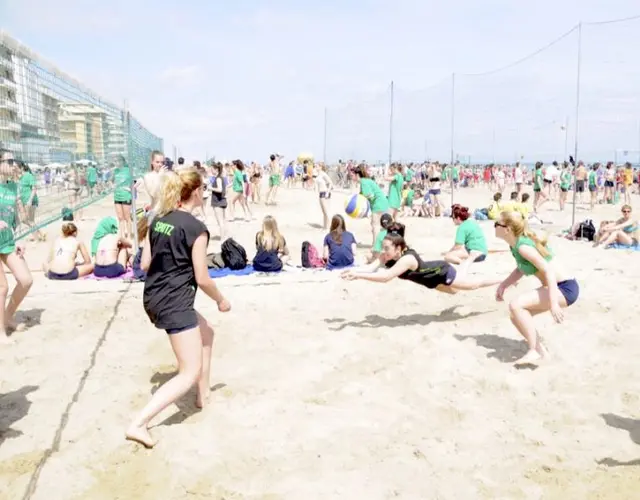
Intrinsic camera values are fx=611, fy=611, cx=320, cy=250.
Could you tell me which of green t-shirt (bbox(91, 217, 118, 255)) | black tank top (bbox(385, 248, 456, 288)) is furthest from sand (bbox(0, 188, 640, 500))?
green t-shirt (bbox(91, 217, 118, 255))

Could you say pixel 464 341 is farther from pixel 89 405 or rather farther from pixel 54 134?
pixel 54 134

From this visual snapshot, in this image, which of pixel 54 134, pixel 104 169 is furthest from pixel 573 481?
pixel 104 169

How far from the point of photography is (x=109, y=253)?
762 centimetres

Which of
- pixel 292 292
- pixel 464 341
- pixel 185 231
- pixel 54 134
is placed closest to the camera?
pixel 185 231

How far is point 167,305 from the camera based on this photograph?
320 centimetres

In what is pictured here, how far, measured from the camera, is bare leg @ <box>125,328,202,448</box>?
3221mm

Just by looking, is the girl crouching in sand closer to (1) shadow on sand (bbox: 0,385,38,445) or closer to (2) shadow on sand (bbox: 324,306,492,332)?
(1) shadow on sand (bbox: 0,385,38,445)

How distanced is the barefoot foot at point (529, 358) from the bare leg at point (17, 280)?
3.91 m

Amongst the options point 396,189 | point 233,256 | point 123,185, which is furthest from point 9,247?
point 396,189

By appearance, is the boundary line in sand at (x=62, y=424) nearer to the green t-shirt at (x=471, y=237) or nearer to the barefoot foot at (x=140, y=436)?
the barefoot foot at (x=140, y=436)

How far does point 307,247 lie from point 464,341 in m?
3.93

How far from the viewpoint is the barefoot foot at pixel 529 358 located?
4332mm

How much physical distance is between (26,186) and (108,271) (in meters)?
2.46

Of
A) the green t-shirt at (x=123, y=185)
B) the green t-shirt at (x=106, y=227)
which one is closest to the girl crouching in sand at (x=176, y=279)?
the green t-shirt at (x=106, y=227)
